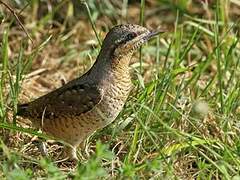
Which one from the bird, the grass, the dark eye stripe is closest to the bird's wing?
the bird

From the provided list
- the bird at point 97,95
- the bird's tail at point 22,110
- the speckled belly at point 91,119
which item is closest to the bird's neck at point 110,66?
the bird at point 97,95

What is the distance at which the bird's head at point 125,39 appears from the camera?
14.2 ft

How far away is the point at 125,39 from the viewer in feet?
14.2

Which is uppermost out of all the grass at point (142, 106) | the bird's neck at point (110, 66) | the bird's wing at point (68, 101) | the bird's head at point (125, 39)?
the bird's head at point (125, 39)

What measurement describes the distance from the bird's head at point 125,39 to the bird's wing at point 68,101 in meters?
0.24

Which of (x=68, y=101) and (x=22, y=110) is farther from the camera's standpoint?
(x=22, y=110)

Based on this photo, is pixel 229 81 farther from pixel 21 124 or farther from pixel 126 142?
pixel 21 124

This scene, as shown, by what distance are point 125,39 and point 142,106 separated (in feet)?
1.68

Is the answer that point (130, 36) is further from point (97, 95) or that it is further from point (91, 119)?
point (91, 119)

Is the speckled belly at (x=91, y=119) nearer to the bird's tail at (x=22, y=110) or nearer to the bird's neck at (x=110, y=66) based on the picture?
the bird's neck at (x=110, y=66)

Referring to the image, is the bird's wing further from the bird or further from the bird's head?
the bird's head

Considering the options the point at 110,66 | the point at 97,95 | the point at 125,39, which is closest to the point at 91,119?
the point at 97,95

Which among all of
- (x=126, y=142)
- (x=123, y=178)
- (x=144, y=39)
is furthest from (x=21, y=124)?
(x=123, y=178)

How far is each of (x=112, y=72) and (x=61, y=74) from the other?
1.75 metres
